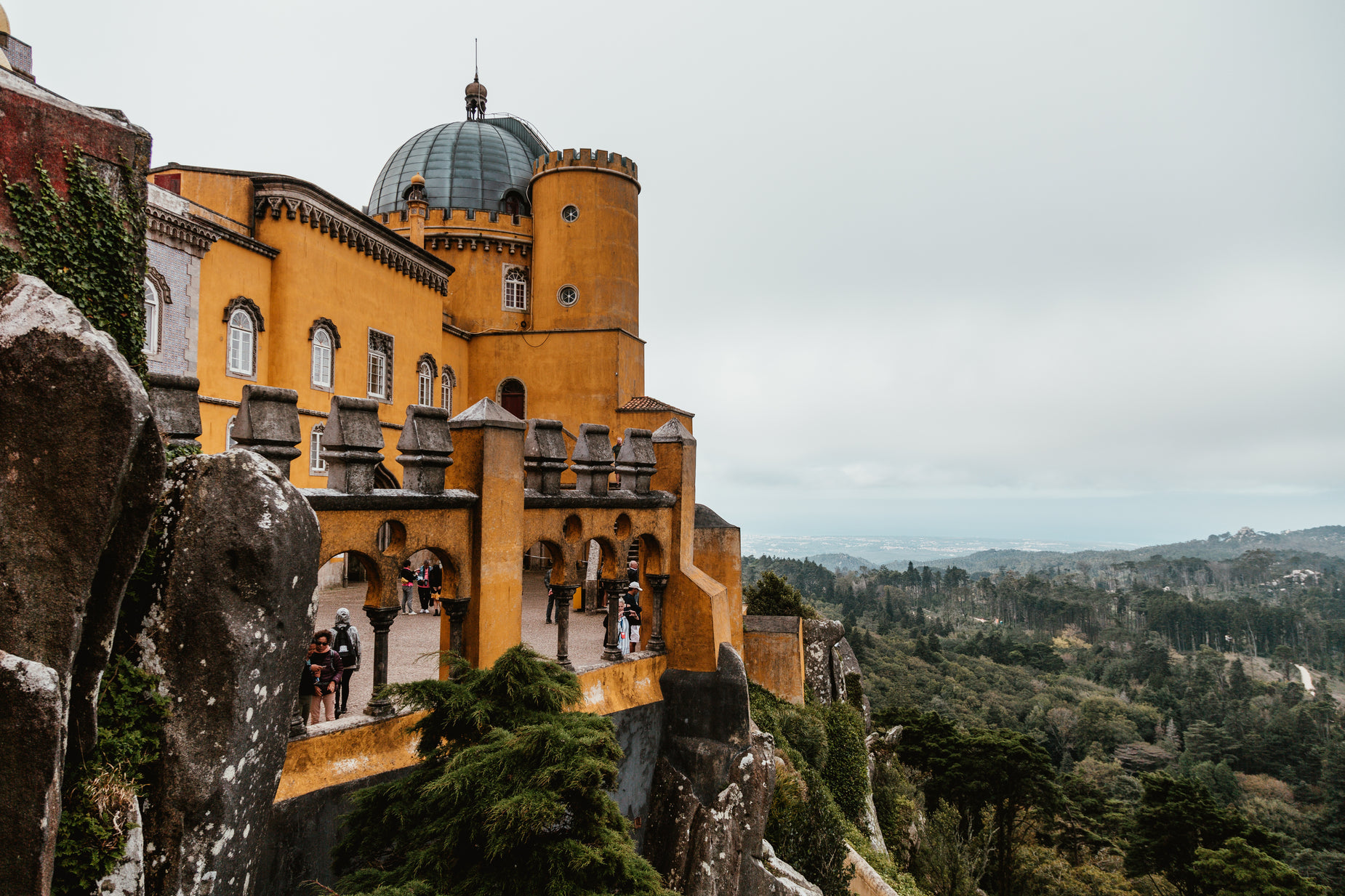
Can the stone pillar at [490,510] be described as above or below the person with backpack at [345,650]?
above

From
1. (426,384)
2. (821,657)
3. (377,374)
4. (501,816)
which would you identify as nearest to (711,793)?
(501,816)

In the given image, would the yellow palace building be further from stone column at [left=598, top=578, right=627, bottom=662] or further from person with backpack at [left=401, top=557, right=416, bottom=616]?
stone column at [left=598, top=578, right=627, bottom=662]

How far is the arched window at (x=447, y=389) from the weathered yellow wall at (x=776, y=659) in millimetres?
12208

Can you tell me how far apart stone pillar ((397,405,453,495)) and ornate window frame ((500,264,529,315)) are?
61.5 ft

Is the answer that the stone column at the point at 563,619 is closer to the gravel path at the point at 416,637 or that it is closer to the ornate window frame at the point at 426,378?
the gravel path at the point at 416,637

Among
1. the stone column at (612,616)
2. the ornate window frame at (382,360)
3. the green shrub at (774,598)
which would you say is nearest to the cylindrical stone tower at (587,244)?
the ornate window frame at (382,360)

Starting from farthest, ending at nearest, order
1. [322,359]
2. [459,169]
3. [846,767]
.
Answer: [459,169]
[322,359]
[846,767]

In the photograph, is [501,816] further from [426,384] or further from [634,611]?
[426,384]

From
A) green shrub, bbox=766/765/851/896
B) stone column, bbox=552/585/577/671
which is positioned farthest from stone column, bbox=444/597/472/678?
green shrub, bbox=766/765/851/896

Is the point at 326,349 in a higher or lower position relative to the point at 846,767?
higher

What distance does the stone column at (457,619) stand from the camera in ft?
24.2

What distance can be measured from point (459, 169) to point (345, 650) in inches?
900

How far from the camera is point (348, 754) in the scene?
6195 mm

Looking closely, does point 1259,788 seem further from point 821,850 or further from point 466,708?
point 466,708
